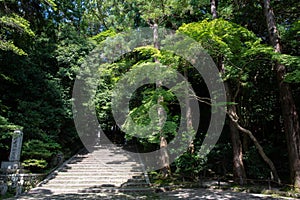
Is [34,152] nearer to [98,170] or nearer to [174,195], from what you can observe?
[98,170]

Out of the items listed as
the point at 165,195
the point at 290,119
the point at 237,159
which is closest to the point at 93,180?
the point at 165,195

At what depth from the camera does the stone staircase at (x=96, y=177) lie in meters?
8.11

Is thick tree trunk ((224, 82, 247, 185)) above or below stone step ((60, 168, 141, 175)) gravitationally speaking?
above

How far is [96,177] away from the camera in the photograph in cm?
925

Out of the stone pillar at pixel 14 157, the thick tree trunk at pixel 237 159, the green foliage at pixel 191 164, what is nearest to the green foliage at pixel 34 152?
the stone pillar at pixel 14 157

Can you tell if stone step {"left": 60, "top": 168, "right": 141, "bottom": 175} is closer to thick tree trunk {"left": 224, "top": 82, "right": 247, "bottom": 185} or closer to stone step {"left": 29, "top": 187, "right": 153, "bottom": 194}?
stone step {"left": 29, "top": 187, "right": 153, "bottom": 194}

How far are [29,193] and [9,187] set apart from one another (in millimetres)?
702

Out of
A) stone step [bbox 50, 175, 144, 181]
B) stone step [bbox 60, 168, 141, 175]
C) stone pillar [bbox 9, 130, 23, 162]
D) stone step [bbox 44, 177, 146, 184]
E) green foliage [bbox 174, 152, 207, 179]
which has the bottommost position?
stone step [bbox 44, 177, 146, 184]

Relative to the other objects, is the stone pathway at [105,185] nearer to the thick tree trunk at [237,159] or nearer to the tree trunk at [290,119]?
the thick tree trunk at [237,159]

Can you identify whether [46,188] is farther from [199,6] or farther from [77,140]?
[199,6]

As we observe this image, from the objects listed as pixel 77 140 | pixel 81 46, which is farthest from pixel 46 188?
pixel 81 46

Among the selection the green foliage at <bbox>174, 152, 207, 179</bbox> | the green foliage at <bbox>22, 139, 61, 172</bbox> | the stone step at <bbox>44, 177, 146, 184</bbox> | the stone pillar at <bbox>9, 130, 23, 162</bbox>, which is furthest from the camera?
the green foliage at <bbox>174, 152, 207, 179</bbox>

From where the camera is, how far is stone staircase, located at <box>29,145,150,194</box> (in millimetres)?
8109

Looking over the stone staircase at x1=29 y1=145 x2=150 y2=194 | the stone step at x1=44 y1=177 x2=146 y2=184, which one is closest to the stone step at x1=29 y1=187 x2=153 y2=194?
the stone staircase at x1=29 y1=145 x2=150 y2=194
